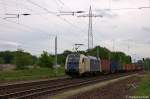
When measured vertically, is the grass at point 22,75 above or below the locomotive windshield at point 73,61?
below

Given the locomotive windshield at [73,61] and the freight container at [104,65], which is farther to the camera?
the freight container at [104,65]

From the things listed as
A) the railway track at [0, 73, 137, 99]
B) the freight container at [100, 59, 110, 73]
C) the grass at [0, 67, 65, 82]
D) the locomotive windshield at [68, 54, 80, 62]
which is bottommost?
the railway track at [0, 73, 137, 99]

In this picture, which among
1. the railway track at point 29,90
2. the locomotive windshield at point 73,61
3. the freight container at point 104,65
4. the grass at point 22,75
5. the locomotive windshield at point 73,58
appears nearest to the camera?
the railway track at point 29,90

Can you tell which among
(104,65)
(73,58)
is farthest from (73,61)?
(104,65)

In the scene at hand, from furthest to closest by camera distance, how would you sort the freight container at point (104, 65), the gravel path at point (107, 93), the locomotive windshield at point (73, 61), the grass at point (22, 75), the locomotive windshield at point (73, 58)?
the freight container at point (104, 65) → the locomotive windshield at point (73, 58) → the locomotive windshield at point (73, 61) → the grass at point (22, 75) → the gravel path at point (107, 93)

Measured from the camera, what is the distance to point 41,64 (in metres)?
105

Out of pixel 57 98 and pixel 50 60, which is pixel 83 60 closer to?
pixel 57 98

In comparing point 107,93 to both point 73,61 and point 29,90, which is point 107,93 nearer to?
point 29,90

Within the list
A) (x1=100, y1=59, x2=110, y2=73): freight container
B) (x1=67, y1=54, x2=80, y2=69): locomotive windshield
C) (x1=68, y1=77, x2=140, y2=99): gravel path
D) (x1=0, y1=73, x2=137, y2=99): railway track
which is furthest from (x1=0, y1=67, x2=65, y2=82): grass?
(x1=68, y1=77, x2=140, y2=99): gravel path

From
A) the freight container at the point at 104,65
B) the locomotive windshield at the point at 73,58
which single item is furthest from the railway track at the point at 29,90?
the freight container at the point at 104,65

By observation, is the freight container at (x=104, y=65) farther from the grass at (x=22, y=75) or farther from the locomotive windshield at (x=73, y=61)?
the locomotive windshield at (x=73, y=61)

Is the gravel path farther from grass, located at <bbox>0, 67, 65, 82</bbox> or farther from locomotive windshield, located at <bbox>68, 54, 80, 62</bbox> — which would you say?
locomotive windshield, located at <bbox>68, 54, 80, 62</bbox>

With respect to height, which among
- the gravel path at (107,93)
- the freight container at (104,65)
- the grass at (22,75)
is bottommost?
the gravel path at (107,93)

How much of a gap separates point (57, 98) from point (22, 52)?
9298cm
